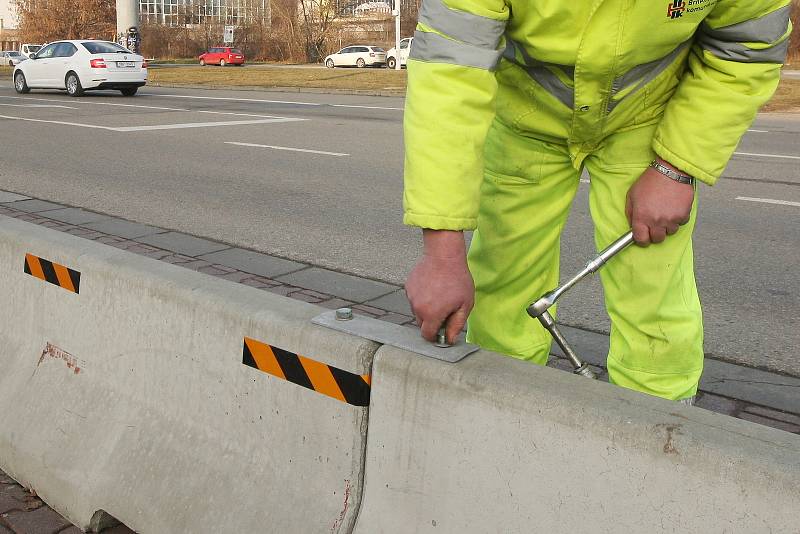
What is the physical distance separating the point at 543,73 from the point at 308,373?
2.89 ft

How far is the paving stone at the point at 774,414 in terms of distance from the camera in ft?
10.5

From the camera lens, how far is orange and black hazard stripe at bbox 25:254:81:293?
275 cm

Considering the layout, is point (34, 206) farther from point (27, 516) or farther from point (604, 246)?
point (604, 246)

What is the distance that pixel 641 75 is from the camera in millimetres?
A: 2064

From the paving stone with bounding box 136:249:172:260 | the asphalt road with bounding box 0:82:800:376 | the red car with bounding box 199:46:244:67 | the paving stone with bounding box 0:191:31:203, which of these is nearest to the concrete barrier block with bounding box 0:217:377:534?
the asphalt road with bounding box 0:82:800:376

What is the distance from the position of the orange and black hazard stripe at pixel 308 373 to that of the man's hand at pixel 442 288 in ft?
0.64

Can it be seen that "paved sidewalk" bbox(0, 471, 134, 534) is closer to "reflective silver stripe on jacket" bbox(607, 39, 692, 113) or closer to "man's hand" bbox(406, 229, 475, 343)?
"man's hand" bbox(406, 229, 475, 343)

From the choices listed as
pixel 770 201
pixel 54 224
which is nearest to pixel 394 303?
pixel 54 224

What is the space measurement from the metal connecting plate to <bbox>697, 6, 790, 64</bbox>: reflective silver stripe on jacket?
859mm

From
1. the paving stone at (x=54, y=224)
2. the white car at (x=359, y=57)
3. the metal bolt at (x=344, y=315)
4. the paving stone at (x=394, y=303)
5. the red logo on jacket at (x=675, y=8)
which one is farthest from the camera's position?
the white car at (x=359, y=57)

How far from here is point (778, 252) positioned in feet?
18.7

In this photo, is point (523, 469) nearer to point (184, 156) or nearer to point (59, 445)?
point (59, 445)

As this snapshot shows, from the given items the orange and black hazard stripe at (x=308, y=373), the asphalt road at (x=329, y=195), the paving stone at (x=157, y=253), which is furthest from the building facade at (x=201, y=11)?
the orange and black hazard stripe at (x=308, y=373)

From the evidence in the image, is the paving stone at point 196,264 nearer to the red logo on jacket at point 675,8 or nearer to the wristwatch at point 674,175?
the wristwatch at point 674,175
